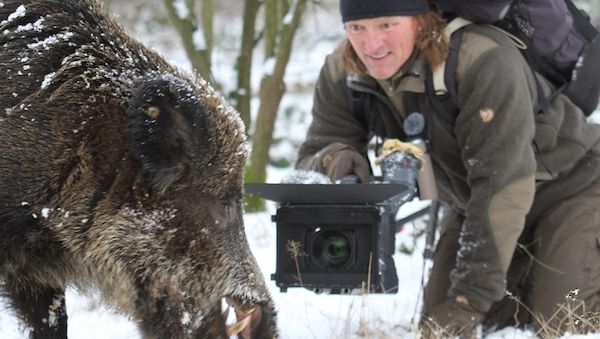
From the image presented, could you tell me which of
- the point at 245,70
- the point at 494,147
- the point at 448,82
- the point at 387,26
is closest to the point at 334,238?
the point at 494,147

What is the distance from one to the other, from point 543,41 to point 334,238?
1504 millimetres

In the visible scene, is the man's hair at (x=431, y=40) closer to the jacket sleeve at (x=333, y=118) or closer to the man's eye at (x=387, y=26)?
the man's eye at (x=387, y=26)

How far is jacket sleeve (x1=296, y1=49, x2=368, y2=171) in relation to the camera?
4.88 meters

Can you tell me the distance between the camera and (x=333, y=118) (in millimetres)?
4918

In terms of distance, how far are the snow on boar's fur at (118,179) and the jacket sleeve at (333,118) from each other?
138 centimetres

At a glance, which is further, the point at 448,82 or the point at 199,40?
the point at 199,40

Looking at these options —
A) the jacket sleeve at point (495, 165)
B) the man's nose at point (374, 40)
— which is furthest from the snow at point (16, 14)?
the jacket sleeve at point (495, 165)

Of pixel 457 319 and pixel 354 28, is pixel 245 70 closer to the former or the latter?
pixel 354 28

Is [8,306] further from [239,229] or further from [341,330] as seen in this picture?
[341,330]

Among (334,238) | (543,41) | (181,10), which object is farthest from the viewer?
(181,10)

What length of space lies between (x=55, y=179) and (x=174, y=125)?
47 centimetres

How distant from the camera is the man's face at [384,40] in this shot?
4.28 m

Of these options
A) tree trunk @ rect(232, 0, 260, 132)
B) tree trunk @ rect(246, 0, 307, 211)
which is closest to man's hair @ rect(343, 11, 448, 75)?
tree trunk @ rect(246, 0, 307, 211)

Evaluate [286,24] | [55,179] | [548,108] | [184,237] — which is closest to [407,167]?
[548,108]
